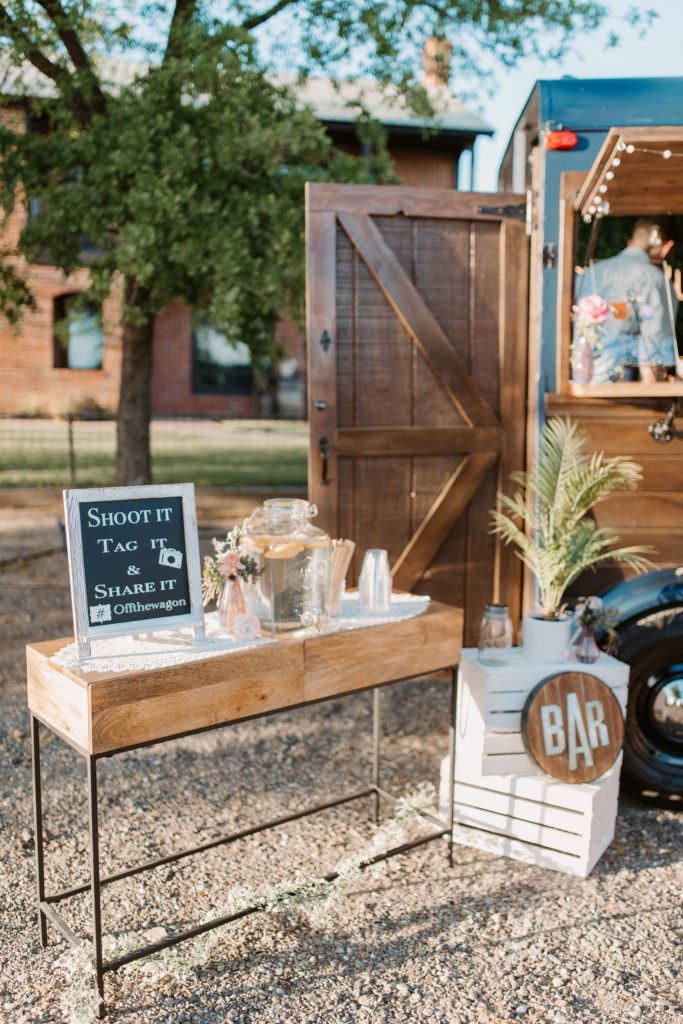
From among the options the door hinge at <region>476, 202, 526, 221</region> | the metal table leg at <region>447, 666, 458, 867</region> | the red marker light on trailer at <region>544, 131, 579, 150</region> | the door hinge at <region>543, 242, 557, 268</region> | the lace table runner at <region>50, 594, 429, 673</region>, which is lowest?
the metal table leg at <region>447, 666, 458, 867</region>

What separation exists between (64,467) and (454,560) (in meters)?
8.77

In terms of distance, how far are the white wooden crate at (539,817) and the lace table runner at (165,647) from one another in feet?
2.57

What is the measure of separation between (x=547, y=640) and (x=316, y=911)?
124cm

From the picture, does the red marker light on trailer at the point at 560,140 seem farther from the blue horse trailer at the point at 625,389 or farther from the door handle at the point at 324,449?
the door handle at the point at 324,449

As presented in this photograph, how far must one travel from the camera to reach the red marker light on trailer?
148 inches

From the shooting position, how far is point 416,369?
166 inches

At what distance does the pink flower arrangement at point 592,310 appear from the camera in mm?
3711

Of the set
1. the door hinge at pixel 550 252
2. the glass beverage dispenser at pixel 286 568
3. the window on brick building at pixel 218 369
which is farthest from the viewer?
the window on brick building at pixel 218 369

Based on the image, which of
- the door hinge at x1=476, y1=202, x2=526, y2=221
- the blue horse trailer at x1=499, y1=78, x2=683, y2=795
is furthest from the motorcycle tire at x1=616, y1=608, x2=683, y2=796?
the door hinge at x1=476, y1=202, x2=526, y2=221

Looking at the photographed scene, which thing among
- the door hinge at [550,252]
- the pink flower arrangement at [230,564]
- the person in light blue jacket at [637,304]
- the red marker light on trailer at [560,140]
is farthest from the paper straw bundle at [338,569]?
the red marker light on trailer at [560,140]

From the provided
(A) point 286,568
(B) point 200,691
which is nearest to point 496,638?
(A) point 286,568

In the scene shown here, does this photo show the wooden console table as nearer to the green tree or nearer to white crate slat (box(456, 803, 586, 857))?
white crate slat (box(456, 803, 586, 857))

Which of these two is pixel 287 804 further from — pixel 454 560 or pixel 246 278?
pixel 246 278

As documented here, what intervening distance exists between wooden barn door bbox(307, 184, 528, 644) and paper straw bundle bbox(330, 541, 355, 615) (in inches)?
54.5
